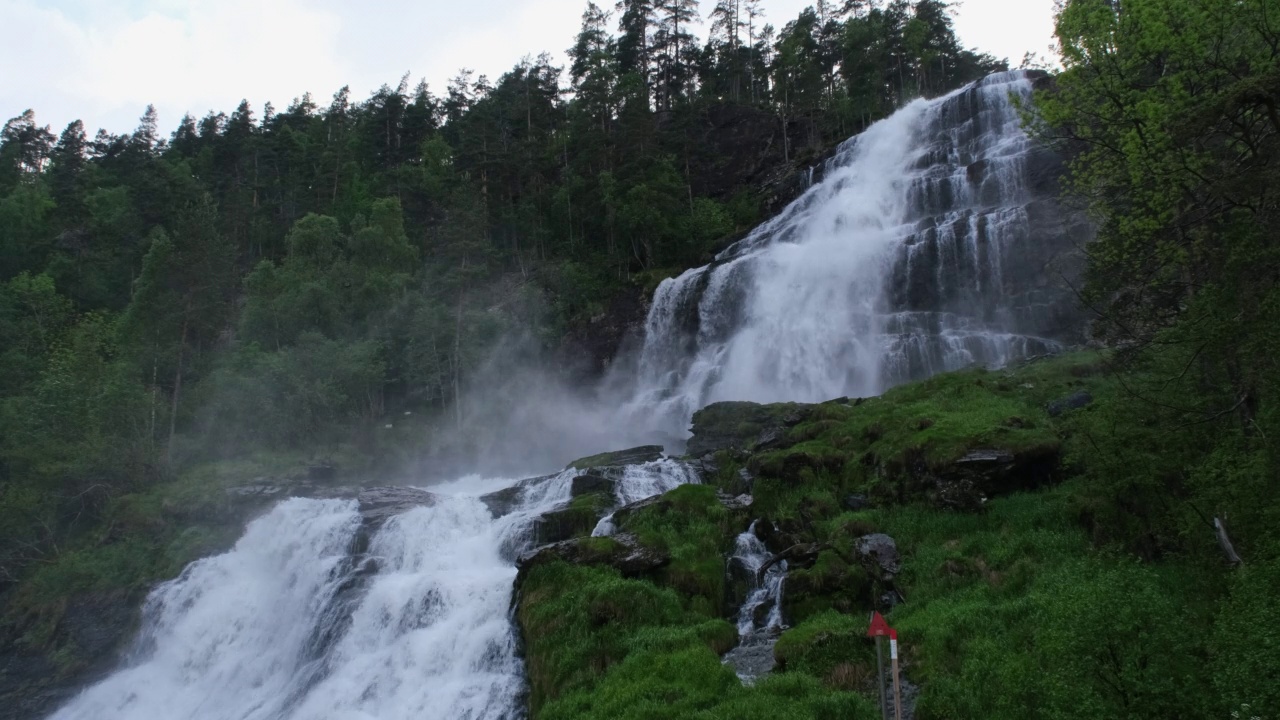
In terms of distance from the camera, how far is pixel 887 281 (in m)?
35.3

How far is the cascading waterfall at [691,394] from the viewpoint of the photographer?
1783 centimetres

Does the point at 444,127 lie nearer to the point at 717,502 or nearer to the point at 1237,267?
the point at 717,502

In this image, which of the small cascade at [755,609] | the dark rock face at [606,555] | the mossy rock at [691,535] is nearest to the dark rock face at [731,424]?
the mossy rock at [691,535]

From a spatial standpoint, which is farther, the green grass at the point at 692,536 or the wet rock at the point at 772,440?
the wet rock at the point at 772,440

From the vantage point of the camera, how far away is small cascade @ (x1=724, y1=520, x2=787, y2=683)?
43.3 feet

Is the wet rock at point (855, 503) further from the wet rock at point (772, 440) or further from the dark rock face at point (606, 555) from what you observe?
the dark rock face at point (606, 555)

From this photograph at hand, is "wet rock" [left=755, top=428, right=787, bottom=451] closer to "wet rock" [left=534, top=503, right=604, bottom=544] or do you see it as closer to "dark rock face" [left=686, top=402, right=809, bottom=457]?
"dark rock face" [left=686, top=402, right=809, bottom=457]

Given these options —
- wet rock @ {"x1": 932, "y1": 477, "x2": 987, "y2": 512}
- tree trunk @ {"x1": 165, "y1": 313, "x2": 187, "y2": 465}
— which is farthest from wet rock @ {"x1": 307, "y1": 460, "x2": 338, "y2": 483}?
wet rock @ {"x1": 932, "y1": 477, "x2": 987, "y2": 512}

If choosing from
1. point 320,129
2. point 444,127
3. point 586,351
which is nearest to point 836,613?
point 586,351

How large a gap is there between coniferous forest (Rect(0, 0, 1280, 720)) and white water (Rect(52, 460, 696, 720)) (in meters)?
2.37

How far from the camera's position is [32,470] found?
3397cm

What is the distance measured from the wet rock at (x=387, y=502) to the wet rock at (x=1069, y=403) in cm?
1972

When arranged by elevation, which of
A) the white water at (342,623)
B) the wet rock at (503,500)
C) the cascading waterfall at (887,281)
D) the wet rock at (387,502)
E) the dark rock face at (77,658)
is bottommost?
the dark rock face at (77,658)

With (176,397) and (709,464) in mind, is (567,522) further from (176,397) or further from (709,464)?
(176,397)
